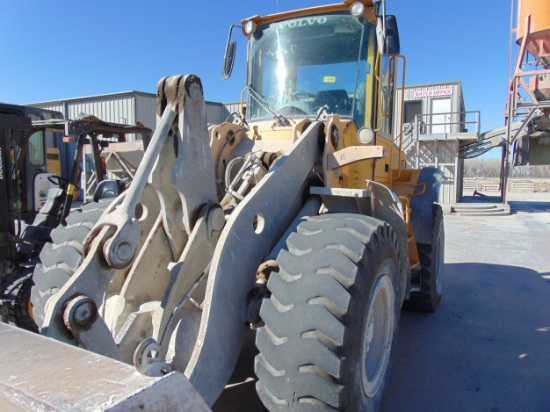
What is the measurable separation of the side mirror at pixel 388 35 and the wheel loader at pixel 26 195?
10.6ft

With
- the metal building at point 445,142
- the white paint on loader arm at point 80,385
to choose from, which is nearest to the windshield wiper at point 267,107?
the white paint on loader arm at point 80,385

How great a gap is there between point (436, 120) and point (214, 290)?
1028 inches

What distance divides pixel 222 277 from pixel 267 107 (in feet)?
7.09

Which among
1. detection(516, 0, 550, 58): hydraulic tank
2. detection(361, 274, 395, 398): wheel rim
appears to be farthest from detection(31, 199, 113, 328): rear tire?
detection(516, 0, 550, 58): hydraulic tank

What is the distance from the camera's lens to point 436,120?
25.7 m

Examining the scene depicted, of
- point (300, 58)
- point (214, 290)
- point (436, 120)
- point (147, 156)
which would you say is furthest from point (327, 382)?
point (436, 120)

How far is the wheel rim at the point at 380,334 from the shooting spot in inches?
112

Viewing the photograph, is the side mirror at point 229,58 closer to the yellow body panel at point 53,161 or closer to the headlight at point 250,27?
the headlight at point 250,27

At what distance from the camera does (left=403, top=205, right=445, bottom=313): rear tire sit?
5098 mm

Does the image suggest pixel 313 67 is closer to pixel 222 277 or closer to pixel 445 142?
pixel 222 277

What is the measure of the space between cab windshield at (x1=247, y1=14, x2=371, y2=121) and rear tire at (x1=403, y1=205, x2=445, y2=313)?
2.12 m

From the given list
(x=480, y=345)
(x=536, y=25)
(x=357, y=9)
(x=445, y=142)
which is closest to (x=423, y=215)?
(x=480, y=345)

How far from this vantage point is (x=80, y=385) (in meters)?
1.29

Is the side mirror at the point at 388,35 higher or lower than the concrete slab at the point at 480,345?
higher
